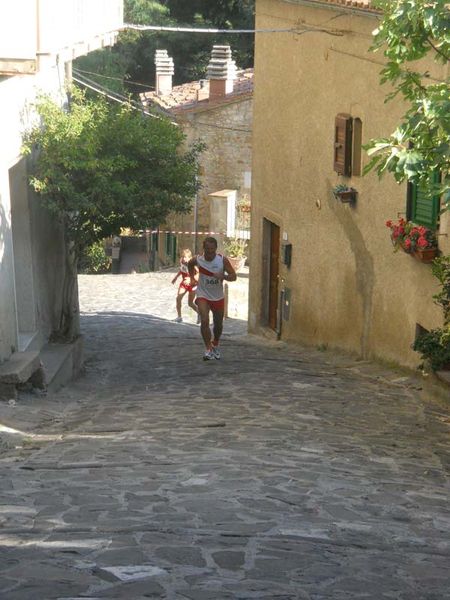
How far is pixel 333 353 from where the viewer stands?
15828 mm

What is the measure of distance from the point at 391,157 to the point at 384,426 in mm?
3392

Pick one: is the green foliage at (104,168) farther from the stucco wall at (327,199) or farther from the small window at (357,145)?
the stucco wall at (327,199)

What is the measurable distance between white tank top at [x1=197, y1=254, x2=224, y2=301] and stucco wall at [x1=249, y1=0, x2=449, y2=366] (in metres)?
2.06

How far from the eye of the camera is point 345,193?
1480 cm

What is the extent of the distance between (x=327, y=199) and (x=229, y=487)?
962 cm

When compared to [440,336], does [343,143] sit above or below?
above

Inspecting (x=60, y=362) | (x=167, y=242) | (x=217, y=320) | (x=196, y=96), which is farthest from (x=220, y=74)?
(x=60, y=362)

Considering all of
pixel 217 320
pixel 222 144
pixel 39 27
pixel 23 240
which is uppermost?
pixel 39 27

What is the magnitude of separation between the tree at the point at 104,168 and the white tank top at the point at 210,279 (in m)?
0.99

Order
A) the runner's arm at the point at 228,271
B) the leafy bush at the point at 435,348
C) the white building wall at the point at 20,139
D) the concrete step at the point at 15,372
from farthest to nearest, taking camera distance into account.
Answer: the runner's arm at the point at 228,271, the leafy bush at the point at 435,348, the white building wall at the point at 20,139, the concrete step at the point at 15,372

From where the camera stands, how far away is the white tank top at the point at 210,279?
535 inches

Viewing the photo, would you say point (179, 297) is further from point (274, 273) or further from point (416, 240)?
point (416, 240)

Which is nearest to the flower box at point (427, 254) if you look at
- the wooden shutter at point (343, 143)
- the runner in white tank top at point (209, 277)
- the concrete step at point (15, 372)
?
the runner in white tank top at point (209, 277)

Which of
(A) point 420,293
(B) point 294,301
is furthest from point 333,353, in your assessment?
(A) point 420,293
